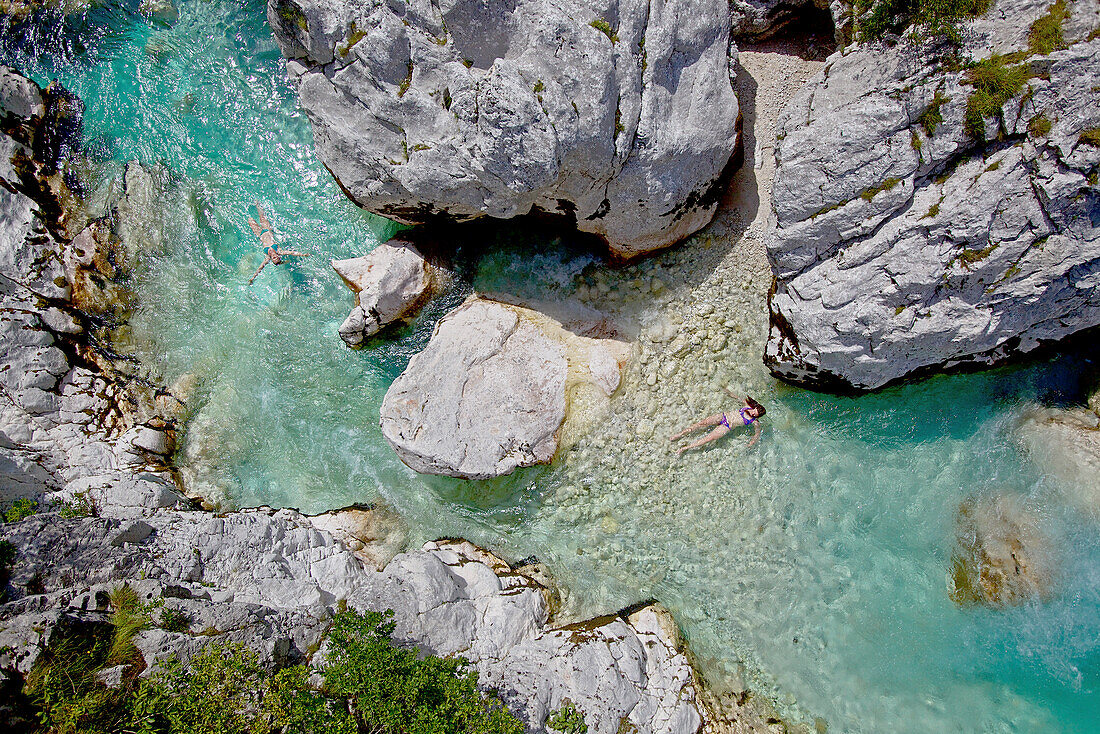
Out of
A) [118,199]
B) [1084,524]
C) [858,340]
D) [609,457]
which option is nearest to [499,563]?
[609,457]

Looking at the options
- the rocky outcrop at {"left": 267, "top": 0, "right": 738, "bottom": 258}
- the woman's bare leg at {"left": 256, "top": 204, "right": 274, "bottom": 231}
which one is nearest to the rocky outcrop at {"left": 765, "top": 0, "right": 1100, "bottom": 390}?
the rocky outcrop at {"left": 267, "top": 0, "right": 738, "bottom": 258}

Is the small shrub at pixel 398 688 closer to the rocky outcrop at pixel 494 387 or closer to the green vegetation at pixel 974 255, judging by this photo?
the rocky outcrop at pixel 494 387

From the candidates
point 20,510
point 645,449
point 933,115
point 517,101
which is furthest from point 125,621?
point 933,115

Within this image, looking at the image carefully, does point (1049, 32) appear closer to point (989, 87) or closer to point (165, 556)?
point (989, 87)

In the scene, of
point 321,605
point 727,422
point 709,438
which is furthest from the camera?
point 709,438

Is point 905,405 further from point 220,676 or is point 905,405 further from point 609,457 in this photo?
point 220,676

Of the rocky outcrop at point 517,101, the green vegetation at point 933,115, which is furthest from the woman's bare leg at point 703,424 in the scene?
the green vegetation at point 933,115
